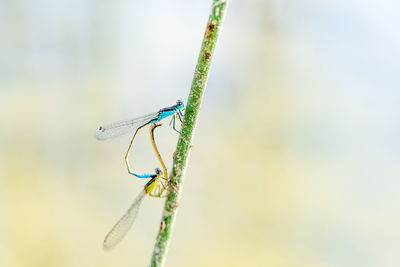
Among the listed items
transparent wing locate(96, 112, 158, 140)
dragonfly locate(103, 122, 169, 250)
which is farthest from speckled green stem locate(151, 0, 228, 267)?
transparent wing locate(96, 112, 158, 140)

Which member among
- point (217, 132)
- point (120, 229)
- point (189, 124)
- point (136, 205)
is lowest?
point (189, 124)

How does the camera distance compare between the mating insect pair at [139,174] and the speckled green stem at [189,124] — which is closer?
the speckled green stem at [189,124]

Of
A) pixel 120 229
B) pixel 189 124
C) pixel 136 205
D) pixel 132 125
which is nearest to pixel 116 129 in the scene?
pixel 132 125

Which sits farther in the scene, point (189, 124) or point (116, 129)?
point (116, 129)

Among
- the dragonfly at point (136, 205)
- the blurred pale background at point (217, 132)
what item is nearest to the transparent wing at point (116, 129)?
the dragonfly at point (136, 205)

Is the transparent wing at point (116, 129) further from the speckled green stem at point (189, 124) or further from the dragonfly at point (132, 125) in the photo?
the speckled green stem at point (189, 124)

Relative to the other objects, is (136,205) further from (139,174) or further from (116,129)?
(116,129)

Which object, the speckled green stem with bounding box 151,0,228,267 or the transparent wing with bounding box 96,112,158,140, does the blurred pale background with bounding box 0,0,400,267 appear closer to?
the transparent wing with bounding box 96,112,158,140
